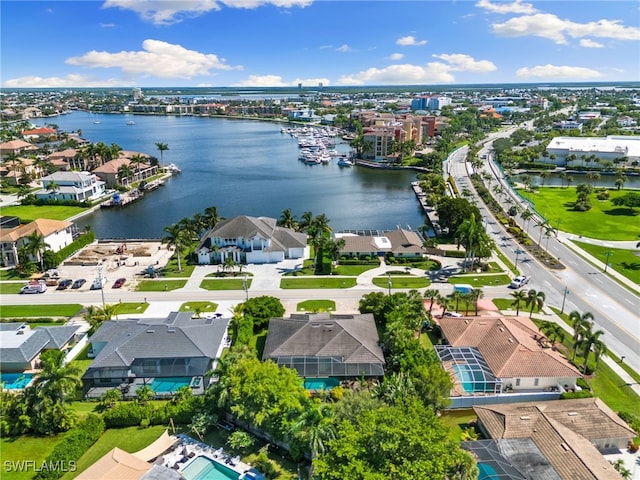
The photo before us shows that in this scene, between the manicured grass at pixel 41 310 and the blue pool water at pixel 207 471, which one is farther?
the manicured grass at pixel 41 310

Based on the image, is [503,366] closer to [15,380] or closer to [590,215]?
[15,380]

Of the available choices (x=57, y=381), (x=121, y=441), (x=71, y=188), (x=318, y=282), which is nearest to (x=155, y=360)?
(x=121, y=441)

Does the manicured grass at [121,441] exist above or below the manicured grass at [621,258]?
below

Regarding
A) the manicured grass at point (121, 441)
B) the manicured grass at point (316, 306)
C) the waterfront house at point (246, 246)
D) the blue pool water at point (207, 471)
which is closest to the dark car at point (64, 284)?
the waterfront house at point (246, 246)

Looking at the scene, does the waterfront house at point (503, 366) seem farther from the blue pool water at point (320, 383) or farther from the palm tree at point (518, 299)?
the blue pool water at point (320, 383)

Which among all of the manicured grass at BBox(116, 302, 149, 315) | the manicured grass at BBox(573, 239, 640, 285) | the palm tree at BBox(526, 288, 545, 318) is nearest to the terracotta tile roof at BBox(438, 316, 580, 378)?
the palm tree at BBox(526, 288, 545, 318)

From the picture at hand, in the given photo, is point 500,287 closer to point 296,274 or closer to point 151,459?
point 296,274

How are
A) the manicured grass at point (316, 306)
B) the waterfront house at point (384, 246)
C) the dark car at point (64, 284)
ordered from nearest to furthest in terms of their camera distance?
1. the manicured grass at point (316, 306)
2. the dark car at point (64, 284)
3. the waterfront house at point (384, 246)
